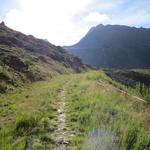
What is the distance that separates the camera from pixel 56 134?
37.9ft

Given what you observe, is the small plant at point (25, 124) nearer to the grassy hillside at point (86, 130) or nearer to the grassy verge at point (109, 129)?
the grassy hillside at point (86, 130)


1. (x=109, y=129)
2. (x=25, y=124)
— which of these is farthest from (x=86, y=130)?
(x=25, y=124)

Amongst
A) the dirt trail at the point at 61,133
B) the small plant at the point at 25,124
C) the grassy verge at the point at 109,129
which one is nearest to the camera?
the grassy verge at the point at 109,129

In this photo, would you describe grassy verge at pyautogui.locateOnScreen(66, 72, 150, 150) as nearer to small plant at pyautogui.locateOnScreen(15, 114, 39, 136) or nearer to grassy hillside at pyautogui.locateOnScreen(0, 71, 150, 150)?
grassy hillside at pyautogui.locateOnScreen(0, 71, 150, 150)

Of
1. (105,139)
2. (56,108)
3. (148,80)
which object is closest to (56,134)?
(105,139)

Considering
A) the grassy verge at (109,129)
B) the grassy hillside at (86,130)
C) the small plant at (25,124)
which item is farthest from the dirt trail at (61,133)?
the small plant at (25,124)

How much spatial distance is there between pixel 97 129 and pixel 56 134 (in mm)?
1696

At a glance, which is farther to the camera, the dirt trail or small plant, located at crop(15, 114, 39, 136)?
small plant, located at crop(15, 114, 39, 136)

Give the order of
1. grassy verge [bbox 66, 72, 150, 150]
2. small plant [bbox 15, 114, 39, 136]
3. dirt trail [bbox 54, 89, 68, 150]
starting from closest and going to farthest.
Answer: grassy verge [bbox 66, 72, 150, 150], dirt trail [bbox 54, 89, 68, 150], small plant [bbox 15, 114, 39, 136]

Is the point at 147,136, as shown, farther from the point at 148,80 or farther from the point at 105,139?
the point at 148,80

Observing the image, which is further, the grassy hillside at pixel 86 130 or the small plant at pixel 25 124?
the small plant at pixel 25 124

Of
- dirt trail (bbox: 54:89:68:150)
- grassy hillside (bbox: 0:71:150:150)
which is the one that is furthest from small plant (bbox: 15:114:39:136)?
dirt trail (bbox: 54:89:68:150)

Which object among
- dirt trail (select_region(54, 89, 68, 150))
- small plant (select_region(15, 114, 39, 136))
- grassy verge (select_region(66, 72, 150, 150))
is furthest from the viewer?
small plant (select_region(15, 114, 39, 136))

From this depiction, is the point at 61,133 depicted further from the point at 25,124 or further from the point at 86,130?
the point at 25,124
